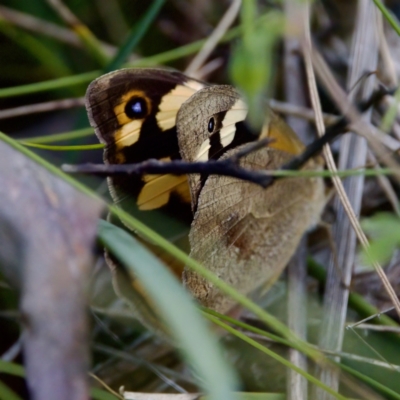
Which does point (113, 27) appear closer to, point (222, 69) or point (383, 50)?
point (222, 69)

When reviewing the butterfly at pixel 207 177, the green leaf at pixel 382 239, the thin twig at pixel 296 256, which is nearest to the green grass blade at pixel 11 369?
the butterfly at pixel 207 177

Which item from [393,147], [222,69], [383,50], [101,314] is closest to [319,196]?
[393,147]

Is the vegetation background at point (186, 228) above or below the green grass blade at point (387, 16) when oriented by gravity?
below

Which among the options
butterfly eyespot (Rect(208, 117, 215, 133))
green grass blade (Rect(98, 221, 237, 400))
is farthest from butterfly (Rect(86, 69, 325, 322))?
green grass blade (Rect(98, 221, 237, 400))

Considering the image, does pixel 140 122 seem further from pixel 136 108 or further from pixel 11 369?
pixel 11 369

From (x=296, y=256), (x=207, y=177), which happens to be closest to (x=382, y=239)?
(x=207, y=177)

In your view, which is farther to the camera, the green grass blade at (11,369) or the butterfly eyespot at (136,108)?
the butterfly eyespot at (136,108)

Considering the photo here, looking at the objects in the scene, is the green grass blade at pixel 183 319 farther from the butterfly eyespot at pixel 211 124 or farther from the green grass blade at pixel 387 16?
the green grass blade at pixel 387 16

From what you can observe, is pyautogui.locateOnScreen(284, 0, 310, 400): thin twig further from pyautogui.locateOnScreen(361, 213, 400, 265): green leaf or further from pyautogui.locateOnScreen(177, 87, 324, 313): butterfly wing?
pyautogui.locateOnScreen(361, 213, 400, 265): green leaf
